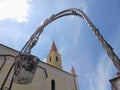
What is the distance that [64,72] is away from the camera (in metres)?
23.2

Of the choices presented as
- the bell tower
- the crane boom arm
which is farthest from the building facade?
the crane boom arm

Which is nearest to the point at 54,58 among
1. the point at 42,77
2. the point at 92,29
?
the point at 42,77

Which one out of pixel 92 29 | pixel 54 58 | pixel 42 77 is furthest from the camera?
pixel 54 58

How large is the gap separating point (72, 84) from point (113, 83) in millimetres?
11135

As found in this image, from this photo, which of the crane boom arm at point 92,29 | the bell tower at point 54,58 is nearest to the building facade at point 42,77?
the bell tower at point 54,58

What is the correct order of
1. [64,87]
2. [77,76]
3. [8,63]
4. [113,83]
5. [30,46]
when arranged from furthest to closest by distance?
1. [77,76]
2. [64,87]
3. [8,63]
4. [113,83]
5. [30,46]

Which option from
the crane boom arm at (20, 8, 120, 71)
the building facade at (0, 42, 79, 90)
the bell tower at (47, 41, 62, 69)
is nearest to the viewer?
the crane boom arm at (20, 8, 120, 71)

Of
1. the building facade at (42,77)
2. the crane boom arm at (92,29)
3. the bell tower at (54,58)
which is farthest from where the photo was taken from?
the bell tower at (54,58)

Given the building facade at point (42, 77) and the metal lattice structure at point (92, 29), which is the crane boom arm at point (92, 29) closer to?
the metal lattice structure at point (92, 29)

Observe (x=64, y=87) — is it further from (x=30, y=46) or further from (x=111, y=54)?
(x=111, y=54)

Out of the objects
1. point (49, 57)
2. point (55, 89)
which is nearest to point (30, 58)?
point (55, 89)

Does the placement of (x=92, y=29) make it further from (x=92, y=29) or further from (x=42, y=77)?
(x=42, y=77)

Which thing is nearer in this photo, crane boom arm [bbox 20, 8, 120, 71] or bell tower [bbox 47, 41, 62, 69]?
crane boom arm [bbox 20, 8, 120, 71]

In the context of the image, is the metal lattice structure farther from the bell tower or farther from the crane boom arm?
the bell tower
